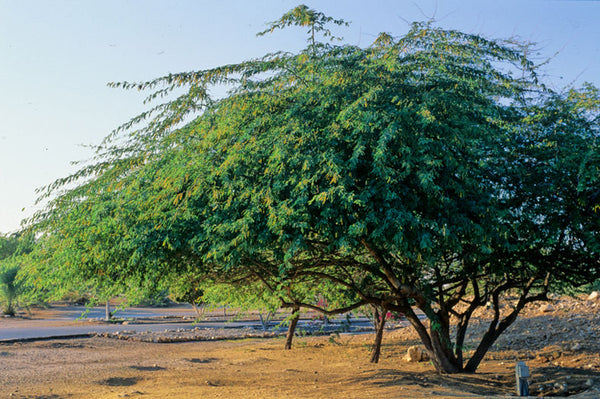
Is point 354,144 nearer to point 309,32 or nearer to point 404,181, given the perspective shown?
point 404,181

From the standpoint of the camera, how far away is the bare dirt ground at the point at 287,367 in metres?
12.0

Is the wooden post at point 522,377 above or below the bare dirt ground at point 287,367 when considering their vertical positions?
above

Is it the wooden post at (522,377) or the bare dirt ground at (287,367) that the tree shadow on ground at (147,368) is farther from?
the wooden post at (522,377)

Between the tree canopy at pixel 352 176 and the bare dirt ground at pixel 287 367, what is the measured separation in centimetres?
230

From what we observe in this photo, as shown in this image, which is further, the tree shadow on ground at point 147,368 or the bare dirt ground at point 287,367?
the tree shadow on ground at point 147,368

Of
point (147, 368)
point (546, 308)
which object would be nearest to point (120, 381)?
point (147, 368)

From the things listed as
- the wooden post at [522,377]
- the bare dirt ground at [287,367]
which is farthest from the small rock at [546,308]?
the wooden post at [522,377]

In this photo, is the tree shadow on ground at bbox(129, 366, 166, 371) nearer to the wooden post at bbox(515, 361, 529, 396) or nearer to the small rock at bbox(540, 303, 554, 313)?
the wooden post at bbox(515, 361, 529, 396)

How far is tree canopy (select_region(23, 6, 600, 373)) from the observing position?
8.56 metres

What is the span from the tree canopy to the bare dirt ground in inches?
90.4

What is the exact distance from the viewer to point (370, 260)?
44.8 feet

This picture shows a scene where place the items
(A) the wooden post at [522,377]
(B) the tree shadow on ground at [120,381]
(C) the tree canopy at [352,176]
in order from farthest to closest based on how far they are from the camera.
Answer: (B) the tree shadow on ground at [120,381]
(A) the wooden post at [522,377]
(C) the tree canopy at [352,176]

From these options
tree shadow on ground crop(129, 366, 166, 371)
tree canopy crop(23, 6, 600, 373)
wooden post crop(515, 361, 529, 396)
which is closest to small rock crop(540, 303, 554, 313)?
tree canopy crop(23, 6, 600, 373)

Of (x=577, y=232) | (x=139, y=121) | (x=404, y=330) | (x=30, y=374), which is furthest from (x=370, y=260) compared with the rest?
(x=404, y=330)
